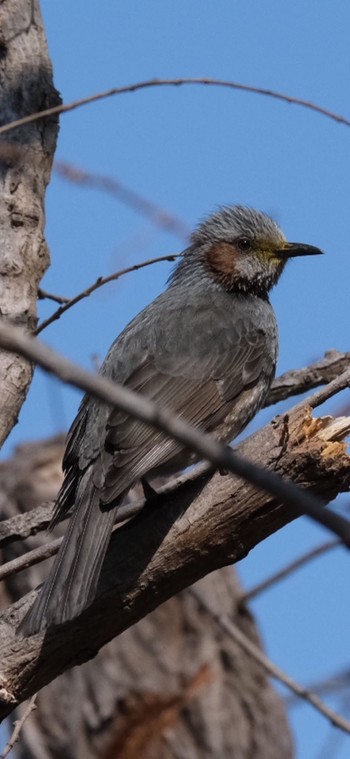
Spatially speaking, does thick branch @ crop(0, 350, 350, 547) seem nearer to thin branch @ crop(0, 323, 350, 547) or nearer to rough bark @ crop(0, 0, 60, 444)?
rough bark @ crop(0, 0, 60, 444)

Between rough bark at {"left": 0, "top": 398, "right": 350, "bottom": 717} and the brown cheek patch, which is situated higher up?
the brown cheek patch

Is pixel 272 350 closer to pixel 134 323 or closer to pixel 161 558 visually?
pixel 134 323

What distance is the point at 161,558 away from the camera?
4227 mm

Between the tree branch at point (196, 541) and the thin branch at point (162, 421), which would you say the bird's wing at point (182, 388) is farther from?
the thin branch at point (162, 421)

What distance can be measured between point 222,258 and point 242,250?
14 cm

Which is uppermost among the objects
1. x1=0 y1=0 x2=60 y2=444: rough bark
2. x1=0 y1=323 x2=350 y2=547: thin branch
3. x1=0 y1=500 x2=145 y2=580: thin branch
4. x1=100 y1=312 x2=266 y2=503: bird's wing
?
x1=0 y1=0 x2=60 y2=444: rough bark

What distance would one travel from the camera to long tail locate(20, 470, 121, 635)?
3998 millimetres

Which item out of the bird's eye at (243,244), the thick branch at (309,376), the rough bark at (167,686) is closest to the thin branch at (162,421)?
the thick branch at (309,376)

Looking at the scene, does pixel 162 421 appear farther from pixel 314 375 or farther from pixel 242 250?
pixel 242 250

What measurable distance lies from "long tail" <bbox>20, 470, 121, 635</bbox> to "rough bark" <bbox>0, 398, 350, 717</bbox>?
3.3 inches

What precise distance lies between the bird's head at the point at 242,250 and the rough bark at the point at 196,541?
7.17ft

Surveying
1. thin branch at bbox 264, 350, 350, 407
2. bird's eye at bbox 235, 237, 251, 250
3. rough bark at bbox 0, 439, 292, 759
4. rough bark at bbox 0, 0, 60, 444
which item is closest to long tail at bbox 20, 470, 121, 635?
rough bark at bbox 0, 0, 60, 444

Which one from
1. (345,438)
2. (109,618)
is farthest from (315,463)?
(109,618)

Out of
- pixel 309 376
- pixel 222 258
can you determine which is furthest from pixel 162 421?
pixel 222 258
